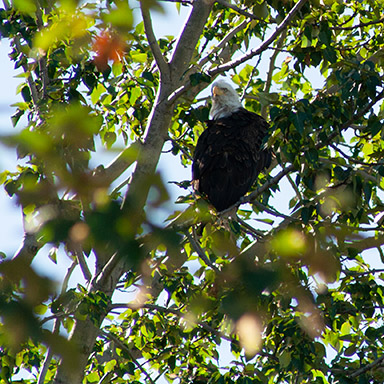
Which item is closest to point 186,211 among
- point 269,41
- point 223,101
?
point 269,41

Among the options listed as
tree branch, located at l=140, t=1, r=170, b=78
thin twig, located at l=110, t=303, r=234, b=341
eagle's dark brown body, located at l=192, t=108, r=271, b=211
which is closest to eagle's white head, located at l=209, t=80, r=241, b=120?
eagle's dark brown body, located at l=192, t=108, r=271, b=211

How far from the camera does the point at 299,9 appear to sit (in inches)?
154

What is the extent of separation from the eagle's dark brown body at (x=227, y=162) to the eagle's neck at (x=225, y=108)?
1.34ft

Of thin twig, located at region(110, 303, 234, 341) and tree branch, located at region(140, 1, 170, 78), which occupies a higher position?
tree branch, located at region(140, 1, 170, 78)

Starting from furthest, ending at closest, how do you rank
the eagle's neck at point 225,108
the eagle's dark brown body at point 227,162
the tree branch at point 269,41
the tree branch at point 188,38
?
the eagle's neck at point 225,108 < the eagle's dark brown body at point 227,162 < the tree branch at point 188,38 < the tree branch at point 269,41

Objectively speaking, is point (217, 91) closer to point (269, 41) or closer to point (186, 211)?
point (269, 41)

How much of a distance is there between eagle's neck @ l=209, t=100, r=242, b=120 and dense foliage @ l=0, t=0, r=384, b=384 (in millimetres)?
120

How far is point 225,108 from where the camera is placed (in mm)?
6203

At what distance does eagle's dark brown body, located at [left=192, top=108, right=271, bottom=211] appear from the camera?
5.18 metres

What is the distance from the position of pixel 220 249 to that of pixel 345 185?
2.73 metres

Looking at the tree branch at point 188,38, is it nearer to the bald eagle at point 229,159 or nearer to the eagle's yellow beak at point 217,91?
the bald eagle at point 229,159

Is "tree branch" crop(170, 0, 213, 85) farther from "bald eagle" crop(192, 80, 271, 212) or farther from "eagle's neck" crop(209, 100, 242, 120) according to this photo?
"eagle's neck" crop(209, 100, 242, 120)

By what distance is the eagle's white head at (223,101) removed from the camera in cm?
614

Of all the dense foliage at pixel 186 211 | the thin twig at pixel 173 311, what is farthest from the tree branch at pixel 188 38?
the thin twig at pixel 173 311
